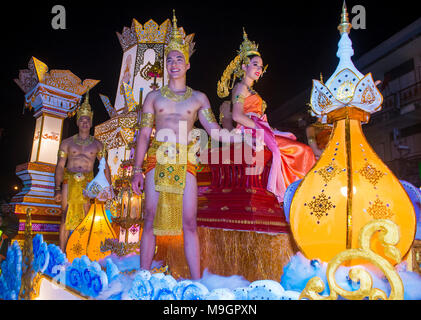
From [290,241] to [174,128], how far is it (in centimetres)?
102

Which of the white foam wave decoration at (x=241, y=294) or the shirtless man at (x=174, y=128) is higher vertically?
the shirtless man at (x=174, y=128)

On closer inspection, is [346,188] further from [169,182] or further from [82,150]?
[82,150]

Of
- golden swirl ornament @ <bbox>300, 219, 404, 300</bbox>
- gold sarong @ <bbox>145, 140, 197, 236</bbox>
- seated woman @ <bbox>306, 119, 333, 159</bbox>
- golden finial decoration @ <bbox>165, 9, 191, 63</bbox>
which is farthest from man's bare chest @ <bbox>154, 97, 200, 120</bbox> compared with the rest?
golden swirl ornament @ <bbox>300, 219, 404, 300</bbox>

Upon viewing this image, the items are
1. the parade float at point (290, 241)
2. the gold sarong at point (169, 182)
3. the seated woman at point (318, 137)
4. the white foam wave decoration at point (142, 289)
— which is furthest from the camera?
the seated woman at point (318, 137)

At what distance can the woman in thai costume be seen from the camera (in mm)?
2359

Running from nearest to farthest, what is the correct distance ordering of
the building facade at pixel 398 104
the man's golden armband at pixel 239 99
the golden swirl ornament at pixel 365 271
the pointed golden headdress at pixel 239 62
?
the golden swirl ornament at pixel 365 271 → the man's golden armband at pixel 239 99 → the pointed golden headdress at pixel 239 62 → the building facade at pixel 398 104

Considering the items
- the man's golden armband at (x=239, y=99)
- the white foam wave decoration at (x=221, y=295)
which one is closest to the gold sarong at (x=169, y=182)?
the man's golden armband at (x=239, y=99)

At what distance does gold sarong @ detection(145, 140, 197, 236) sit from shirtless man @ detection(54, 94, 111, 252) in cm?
240

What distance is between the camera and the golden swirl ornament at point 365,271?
3.34 ft

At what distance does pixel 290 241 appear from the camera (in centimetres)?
185

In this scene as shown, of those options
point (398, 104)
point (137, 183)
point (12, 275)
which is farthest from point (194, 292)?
point (398, 104)

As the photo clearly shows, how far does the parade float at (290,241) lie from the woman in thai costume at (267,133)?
0.35ft

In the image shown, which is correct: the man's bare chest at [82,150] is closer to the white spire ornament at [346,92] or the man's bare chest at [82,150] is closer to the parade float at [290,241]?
the parade float at [290,241]

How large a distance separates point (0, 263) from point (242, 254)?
2.45 metres
